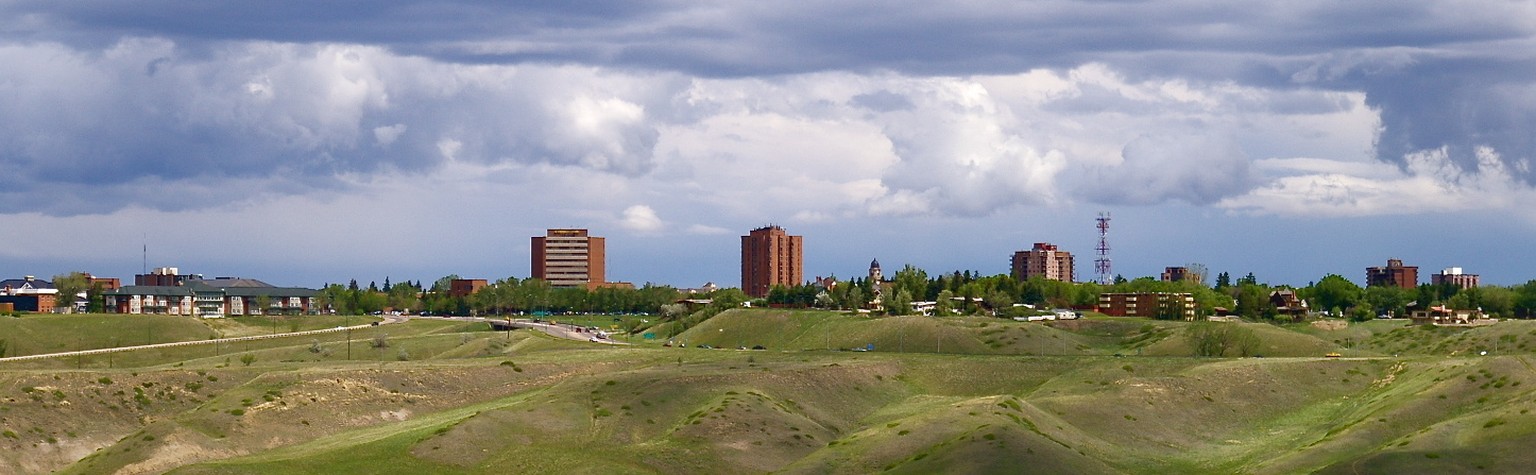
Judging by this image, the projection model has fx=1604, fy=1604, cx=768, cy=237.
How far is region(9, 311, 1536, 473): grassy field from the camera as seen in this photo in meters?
115

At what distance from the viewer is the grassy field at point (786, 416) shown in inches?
4525

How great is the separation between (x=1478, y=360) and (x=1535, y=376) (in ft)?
46.1

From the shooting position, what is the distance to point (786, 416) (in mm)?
137125

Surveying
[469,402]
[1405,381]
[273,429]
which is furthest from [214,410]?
[1405,381]

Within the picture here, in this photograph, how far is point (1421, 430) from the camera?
395ft

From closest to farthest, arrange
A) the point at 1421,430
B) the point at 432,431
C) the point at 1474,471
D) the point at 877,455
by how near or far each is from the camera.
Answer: the point at 1474,471 → the point at 877,455 → the point at 1421,430 → the point at 432,431

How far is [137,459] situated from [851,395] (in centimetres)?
6656

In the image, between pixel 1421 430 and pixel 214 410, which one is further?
pixel 214 410

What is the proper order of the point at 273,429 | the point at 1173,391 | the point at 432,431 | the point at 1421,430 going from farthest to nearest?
the point at 1173,391, the point at 273,429, the point at 432,431, the point at 1421,430

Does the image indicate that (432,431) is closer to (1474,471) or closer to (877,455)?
(877,455)

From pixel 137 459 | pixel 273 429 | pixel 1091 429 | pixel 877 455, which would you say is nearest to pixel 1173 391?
pixel 1091 429

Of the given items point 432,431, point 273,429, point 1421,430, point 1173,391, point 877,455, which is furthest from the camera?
point 1173,391

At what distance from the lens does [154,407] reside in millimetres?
154875

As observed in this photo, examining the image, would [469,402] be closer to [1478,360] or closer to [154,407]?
[154,407]
